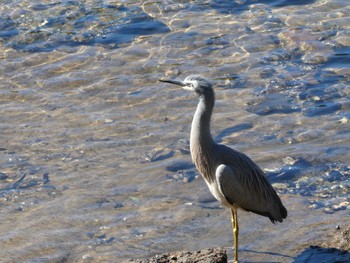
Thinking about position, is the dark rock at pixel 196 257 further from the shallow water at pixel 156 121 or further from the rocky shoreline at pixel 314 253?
the shallow water at pixel 156 121

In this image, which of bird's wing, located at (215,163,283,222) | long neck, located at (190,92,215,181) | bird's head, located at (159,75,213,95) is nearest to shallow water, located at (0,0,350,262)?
bird's wing, located at (215,163,283,222)

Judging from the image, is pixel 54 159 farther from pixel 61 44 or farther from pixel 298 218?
pixel 61 44

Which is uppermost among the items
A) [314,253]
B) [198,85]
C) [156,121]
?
[198,85]

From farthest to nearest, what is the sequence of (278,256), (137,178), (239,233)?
(137,178), (239,233), (278,256)

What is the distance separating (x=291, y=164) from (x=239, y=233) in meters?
1.39

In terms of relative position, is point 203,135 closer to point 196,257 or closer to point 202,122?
point 202,122

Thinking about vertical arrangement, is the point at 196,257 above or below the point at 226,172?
below

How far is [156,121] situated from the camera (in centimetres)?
940

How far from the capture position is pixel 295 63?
10633 millimetres

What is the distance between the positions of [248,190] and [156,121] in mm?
3008

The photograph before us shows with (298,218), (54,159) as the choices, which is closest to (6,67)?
(54,159)

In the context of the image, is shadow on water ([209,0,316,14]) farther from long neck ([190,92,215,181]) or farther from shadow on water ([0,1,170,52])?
long neck ([190,92,215,181])

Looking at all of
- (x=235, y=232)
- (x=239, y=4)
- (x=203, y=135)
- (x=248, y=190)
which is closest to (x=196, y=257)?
(x=235, y=232)

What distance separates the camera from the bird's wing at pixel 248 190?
6.45 metres
